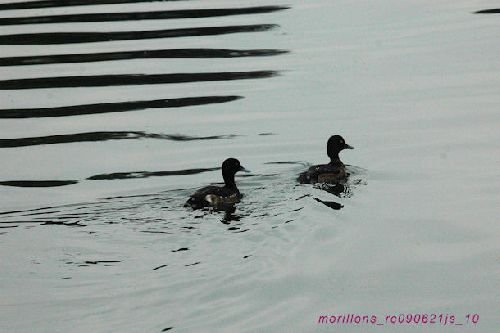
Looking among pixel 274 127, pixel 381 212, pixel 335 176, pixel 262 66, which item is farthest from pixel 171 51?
pixel 381 212

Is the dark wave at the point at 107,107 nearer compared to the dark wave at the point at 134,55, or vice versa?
the dark wave at the point at 107,107

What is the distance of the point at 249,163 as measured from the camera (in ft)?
54.6

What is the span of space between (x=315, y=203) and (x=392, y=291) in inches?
123

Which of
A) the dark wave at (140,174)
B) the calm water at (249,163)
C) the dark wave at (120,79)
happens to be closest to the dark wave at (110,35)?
the calm water at (249,163)

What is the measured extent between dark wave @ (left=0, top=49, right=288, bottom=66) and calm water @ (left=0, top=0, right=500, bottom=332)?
0.08 metres

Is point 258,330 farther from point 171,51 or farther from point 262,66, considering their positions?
point 171,51

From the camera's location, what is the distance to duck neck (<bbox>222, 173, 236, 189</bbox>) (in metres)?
14.9

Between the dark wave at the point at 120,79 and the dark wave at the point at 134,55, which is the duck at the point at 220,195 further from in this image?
the dark wave at the point at 134,55

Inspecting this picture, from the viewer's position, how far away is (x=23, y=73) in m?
23.2

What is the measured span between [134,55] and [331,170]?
9547 mm

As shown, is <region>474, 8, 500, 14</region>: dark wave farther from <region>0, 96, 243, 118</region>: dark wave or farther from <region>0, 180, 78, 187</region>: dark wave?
<region>0, 180, 78, 187</region>: dark wave

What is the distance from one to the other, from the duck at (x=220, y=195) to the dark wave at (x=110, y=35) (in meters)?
11.5

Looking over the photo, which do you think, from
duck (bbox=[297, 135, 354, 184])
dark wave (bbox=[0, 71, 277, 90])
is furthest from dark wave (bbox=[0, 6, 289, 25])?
duck (bbox=[297, 135, 354, 184])

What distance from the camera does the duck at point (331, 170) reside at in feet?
50.6
